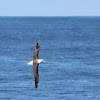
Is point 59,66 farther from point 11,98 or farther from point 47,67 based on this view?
point 11,98

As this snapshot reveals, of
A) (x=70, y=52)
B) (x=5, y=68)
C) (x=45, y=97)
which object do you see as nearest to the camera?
(x=45, y=97)

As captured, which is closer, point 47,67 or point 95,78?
point 95,78

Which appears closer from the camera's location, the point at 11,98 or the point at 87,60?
the point at 11,98

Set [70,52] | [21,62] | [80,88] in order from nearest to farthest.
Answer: [80,88] → [21,62] → [70,52]

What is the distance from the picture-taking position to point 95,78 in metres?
50.4

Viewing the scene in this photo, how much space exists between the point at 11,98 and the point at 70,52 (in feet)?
130

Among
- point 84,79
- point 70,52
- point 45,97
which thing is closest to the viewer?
point 45,97

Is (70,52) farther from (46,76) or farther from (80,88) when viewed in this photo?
(80,88)

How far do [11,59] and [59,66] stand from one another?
38.0ft

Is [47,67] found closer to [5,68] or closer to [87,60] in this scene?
[5,68]

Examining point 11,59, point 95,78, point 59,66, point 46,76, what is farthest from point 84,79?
point 11,59

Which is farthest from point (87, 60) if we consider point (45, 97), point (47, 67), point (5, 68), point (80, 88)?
point (45, 97)

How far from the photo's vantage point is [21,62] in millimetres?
63469

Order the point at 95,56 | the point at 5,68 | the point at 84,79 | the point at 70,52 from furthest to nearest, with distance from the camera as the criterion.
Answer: the point at 70,52, the point at 95,56, the point at 5,68, the point at 84,79
